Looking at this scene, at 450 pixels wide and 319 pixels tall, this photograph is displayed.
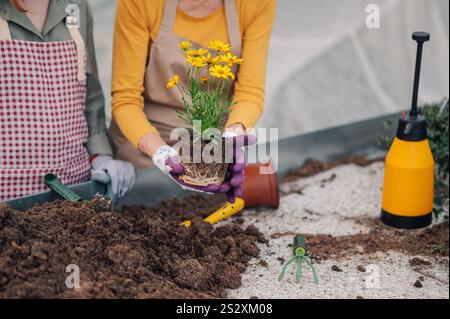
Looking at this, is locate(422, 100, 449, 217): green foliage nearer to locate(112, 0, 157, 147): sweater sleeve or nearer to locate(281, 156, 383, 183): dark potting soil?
locate(281, 156, 383, 183): dark potting soil

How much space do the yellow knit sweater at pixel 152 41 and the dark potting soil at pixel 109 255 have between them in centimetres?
38

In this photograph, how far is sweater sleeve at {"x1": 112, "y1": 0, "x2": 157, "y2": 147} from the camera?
203cm

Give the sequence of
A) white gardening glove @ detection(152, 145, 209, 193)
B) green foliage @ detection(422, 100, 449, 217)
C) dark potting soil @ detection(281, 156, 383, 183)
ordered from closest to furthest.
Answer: white gardening glove @ detection(152, 145, 209, 193) < green foliage @ detection(422, 100, 449, 217) < dark potting soil @ detection(281, 156, 383, 183)

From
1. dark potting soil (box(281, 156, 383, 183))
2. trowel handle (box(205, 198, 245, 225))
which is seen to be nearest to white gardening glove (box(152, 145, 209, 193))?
trowel handle (box(205, 198, 245, 225))

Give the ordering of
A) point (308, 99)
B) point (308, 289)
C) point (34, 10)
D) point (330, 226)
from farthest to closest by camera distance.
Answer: point (308, 99), point (330, 226), point (34, 10), point (308, 289)

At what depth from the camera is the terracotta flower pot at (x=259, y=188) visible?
7.55ft

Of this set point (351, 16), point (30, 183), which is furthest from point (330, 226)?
point (351, 16)

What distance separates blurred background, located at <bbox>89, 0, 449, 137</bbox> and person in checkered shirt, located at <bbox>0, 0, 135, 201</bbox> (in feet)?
3.79

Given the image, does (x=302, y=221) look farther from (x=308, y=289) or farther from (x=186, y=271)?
(x=186, y=271)

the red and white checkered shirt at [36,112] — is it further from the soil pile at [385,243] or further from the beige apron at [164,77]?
the soil pile at [385,243]

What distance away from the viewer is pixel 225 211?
211 centimetres

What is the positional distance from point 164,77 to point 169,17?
0.21 m

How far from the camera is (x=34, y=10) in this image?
203 cm
